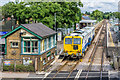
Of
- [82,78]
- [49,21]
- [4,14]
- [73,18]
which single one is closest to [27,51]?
[82,78]

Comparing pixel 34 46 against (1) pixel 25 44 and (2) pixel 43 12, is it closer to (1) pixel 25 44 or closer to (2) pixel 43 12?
(1) pixel 25 44


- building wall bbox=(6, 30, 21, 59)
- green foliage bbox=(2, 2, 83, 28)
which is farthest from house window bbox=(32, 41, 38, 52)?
green foliage bbox=(2, 2, 83, 28)

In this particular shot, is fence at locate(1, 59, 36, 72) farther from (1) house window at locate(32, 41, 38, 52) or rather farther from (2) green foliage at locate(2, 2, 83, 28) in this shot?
(2) green foliage at locate(2, 2, 83, 28)

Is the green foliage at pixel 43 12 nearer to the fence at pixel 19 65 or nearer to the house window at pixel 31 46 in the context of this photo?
the house window at pixel 31 46

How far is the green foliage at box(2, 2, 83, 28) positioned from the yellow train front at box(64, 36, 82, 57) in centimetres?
836

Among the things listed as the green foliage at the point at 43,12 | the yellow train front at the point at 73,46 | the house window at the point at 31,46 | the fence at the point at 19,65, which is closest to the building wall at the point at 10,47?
the house window at the point at 31,46

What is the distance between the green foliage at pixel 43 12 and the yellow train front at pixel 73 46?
8361mm

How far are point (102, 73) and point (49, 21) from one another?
18208 mm

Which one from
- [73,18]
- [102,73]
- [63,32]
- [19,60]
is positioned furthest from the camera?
[63,32]

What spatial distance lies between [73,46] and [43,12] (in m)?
10.5

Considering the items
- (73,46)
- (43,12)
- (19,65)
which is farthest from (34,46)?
(43,12)

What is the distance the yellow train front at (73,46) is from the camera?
29.5 metres

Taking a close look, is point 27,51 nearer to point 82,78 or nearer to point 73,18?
point 82,78

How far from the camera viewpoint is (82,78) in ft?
64.8
